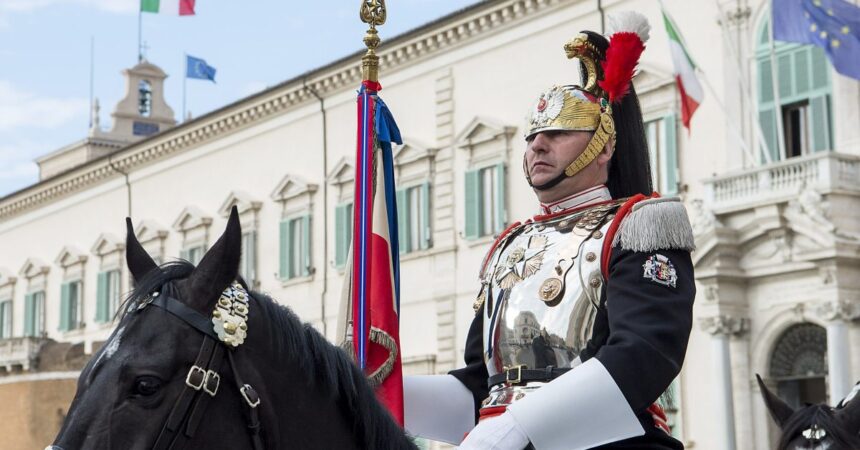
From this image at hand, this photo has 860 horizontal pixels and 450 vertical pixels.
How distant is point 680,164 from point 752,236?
221 cm

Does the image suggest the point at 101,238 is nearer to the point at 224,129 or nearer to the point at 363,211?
the point at 224,129

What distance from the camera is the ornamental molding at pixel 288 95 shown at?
27938mm

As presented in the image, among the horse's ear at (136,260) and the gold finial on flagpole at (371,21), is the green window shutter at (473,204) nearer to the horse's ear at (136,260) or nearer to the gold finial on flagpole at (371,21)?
the gold finial on flagpole at (371,21)

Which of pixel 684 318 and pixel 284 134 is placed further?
pixel 284 134

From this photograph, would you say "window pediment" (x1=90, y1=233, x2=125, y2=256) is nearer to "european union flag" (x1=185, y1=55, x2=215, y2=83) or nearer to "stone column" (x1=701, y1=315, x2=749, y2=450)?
"european union flag" (x1=185, y1=55, x2=215, y2=83)

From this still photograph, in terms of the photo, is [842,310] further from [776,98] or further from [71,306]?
[71,306]

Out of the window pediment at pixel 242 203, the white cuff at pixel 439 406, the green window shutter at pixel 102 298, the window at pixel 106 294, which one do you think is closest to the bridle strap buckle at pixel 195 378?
the white cuff at pixel 439 406

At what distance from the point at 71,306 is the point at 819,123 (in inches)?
995

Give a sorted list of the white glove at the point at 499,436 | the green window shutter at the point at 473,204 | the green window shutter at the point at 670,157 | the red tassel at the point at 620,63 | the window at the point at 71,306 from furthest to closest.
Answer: the window at the point at 71,306
the green window shutter at the point at 473,204
the green window shutter at the point at 670,157
the red tassel at the point at 620,63
the white glove at the point at 499,436

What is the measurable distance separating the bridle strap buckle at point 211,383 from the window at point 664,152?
67.0 feet

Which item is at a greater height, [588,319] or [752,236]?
[752,236]

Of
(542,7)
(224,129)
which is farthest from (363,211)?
(224,129)

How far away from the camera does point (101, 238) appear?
39.8 metres

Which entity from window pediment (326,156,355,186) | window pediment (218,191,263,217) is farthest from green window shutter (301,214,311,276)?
window pediment (218,191,263,217)
